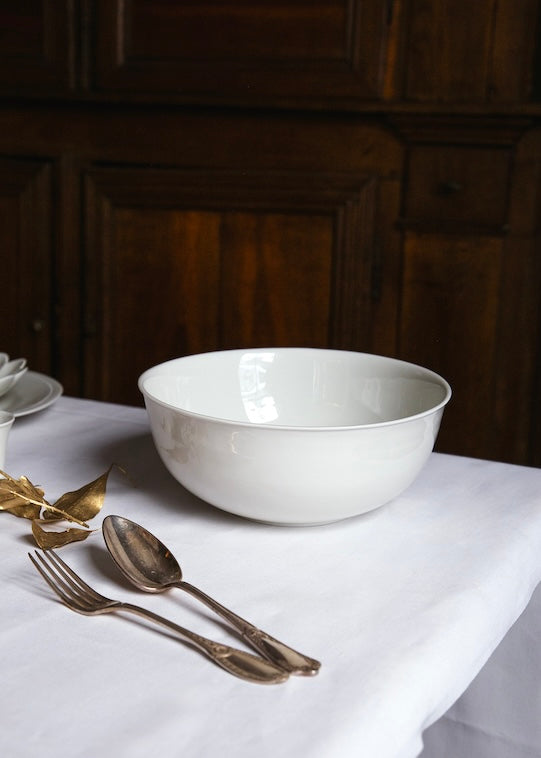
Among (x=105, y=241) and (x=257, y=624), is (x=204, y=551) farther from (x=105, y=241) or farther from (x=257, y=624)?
(x=105, y=241)

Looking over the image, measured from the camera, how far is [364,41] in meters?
1.41

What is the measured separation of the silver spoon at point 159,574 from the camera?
396mm

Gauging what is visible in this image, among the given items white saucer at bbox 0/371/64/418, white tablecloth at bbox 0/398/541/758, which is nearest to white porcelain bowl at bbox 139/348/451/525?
white tablecloth at bbox 0/398/541/758

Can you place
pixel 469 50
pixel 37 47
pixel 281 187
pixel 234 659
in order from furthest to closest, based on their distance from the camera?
1. pixel 37 47
2. pixel 281 187
3. pixel 469 50
4. pixel 234 659

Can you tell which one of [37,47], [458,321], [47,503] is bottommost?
[458,321]

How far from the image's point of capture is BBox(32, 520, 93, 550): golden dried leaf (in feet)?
1.69

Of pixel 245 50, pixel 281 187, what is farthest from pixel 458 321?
pixel 245 50

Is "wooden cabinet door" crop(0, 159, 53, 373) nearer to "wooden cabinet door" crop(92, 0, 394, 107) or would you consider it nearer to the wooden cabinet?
the wooden cabinet

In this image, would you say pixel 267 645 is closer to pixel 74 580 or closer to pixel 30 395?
pixel 74 580

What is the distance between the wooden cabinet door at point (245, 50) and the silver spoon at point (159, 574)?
1.07 meters

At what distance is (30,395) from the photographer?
31.1 inches

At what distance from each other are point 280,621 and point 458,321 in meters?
1.07

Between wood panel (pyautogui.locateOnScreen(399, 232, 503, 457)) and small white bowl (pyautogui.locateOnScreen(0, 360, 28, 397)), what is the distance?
805 millimetres

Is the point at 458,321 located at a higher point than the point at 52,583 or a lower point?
lower
